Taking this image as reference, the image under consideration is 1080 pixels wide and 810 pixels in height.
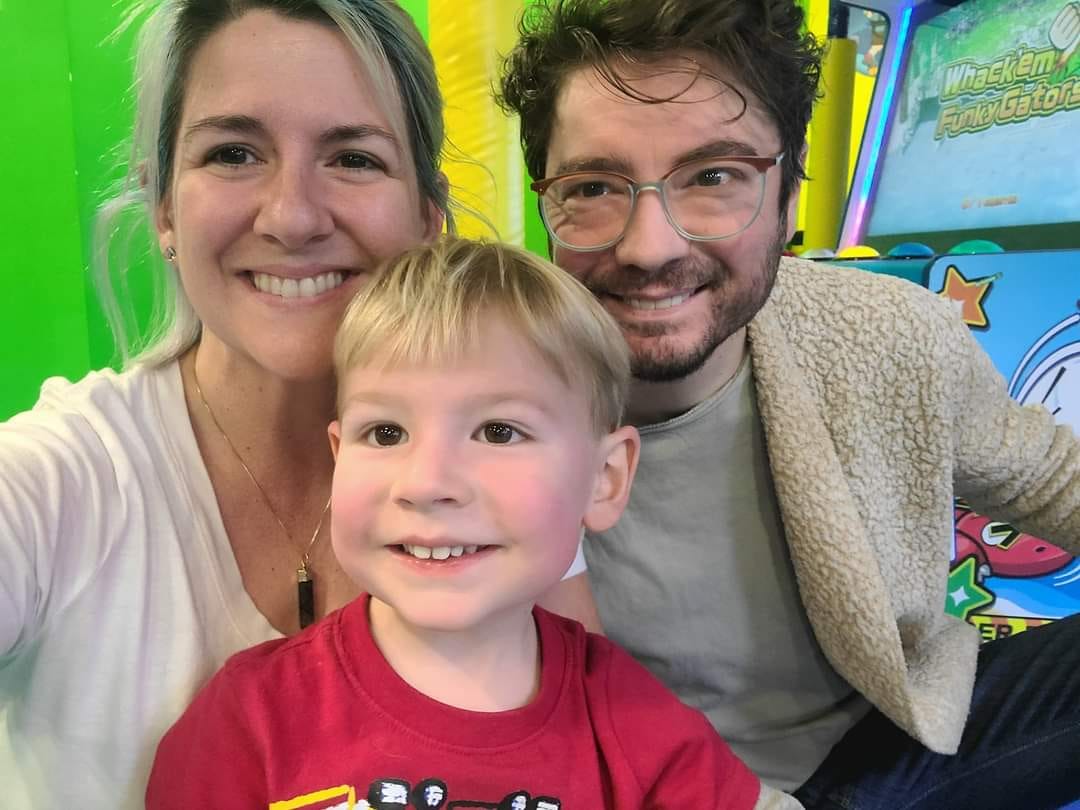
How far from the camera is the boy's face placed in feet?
2.41

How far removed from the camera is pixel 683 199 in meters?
1.10

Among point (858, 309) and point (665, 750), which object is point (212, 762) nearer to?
point (665, 750)

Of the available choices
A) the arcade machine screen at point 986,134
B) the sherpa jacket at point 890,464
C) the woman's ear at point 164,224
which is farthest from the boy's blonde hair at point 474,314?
the arcade machine screen at point 986,134

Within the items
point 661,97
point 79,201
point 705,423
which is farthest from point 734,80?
point 79,201

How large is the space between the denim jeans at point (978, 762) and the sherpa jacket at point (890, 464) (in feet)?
0.28

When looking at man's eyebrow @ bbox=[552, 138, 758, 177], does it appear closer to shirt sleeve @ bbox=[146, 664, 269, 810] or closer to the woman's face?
the woman's face

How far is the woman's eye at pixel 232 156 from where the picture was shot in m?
0.93

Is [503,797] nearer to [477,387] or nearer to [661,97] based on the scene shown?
[477,387]

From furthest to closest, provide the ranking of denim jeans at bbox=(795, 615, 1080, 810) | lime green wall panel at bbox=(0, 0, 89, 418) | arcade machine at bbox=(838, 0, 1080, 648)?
arcade machine at bbox=(838, 0, 1080, 648), lime green wall panel at bbox=(0, 0, 89, 418), denim jeans at bbox=(795, 615, 1080, 810)

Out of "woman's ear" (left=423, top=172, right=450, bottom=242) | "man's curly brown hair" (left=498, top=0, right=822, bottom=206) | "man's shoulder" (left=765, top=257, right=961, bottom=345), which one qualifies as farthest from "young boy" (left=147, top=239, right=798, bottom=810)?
"man's shoulder" (left=765, top=257, right=961, bottom=345)

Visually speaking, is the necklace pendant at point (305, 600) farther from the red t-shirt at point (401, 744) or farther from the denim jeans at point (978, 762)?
the denim jeans at point (978, 762)

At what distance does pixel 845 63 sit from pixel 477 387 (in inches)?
104

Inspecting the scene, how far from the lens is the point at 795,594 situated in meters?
1.22

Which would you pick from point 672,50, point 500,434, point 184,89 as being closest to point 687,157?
point 672,50
